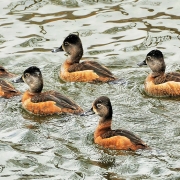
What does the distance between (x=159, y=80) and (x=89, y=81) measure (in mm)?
1478

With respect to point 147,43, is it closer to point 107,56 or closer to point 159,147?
point 107,56

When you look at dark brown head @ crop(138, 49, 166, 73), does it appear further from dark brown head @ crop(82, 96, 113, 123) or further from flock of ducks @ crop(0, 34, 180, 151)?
dark brown head @ crop(82, 96, 113, 123)

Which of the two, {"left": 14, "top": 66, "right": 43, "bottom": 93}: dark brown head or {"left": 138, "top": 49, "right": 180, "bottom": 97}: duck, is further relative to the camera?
{"left": 138, "top": 49, "right": 180, "bottom": 97}: duck

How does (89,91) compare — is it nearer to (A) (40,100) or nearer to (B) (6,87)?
(A) (40,100)

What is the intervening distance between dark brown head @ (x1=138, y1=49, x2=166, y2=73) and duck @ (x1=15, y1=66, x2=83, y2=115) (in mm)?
2365

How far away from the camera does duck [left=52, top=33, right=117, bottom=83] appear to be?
15.8 m

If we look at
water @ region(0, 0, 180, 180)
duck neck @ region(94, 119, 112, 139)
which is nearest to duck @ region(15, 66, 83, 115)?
water @ region(0, 0, 180, 180)

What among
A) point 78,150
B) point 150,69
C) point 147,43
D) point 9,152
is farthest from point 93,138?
point 147,43

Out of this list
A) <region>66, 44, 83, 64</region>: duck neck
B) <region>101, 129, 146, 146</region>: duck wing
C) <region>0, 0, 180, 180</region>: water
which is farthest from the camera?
<region>66, 44, 83, 64</region>: duck neck

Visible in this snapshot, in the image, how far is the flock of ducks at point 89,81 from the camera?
12.6 m

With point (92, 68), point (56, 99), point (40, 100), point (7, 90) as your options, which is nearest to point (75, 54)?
point (92, 68)

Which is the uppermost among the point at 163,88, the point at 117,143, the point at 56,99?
the point at 163,88

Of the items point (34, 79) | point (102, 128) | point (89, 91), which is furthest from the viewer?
point (89, 91)

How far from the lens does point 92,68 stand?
52.1ft
